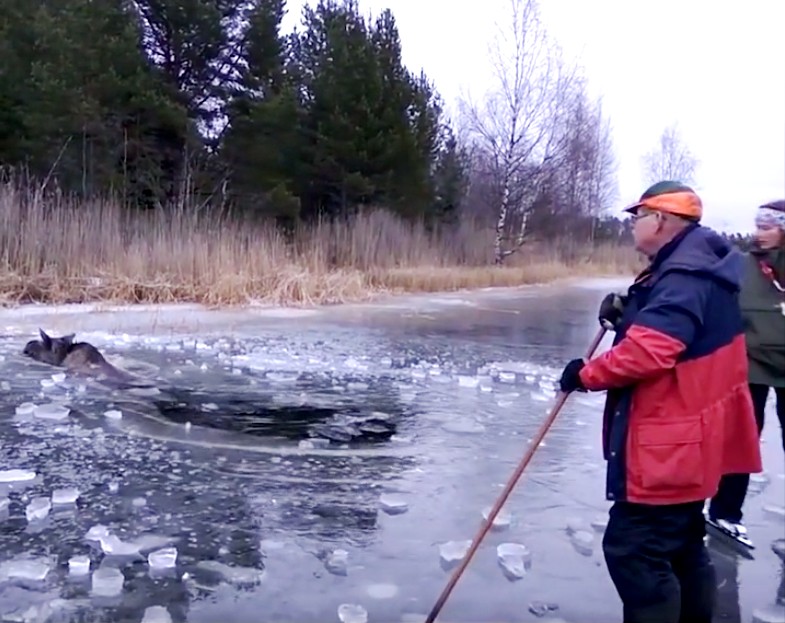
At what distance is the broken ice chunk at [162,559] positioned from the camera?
11.7 feet

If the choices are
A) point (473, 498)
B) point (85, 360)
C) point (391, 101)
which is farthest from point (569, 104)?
point (473, 498)

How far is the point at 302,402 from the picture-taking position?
6.93 metres

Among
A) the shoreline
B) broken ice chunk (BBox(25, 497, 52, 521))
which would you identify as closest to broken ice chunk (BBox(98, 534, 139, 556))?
broken ice chunk (BBox(25, 497, 52, 521))

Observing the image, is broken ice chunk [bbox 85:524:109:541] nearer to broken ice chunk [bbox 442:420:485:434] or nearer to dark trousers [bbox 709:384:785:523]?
dark trousers [bbox 709:384:785:523]

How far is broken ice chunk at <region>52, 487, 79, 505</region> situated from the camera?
4277 millimetres

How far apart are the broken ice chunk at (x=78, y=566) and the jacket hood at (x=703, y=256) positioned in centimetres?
230

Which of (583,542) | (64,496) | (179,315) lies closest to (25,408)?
(64,496)

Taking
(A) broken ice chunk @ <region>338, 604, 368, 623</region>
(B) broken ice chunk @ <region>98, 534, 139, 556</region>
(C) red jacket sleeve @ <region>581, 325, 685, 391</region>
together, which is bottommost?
(B) broken ice chunk @ <region>98, 534, 139, 556</region>

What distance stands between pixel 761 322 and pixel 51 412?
4.30 m

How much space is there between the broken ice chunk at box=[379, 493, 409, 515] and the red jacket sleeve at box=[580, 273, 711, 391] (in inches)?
74.9

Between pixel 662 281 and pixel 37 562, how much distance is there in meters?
2.48

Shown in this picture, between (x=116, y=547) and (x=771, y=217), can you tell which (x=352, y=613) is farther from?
(x=771, y=217)

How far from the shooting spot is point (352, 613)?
3.22m

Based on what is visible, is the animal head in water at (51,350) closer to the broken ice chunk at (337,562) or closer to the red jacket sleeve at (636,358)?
the broken ice chunk at (337,562)
